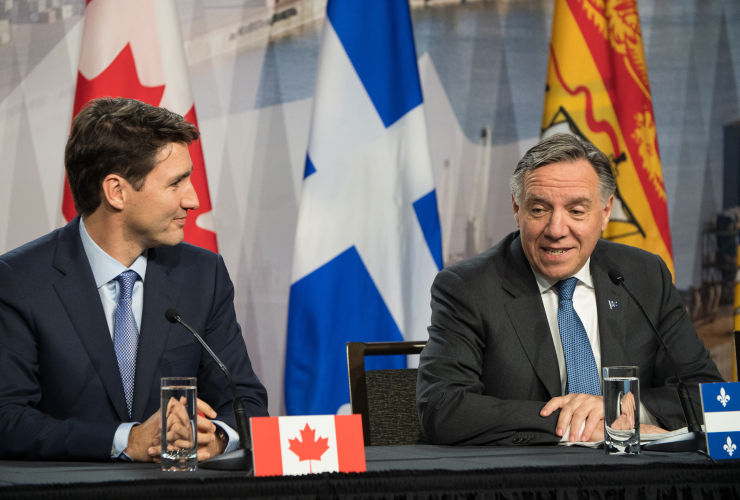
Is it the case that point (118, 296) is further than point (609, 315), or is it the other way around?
point (609, 315)

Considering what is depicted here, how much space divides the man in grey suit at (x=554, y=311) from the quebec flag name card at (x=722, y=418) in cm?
41

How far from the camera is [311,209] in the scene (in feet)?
9.78

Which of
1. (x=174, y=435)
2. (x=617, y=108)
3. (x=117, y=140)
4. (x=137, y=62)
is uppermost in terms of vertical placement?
(x=137, y=62)

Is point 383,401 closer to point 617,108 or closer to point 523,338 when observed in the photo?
point 523,338

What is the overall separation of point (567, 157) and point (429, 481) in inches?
45.5

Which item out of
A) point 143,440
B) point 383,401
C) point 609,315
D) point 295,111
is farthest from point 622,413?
point 295,111

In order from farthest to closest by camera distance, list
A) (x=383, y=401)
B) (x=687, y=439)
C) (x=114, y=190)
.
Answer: (x=383, y=401)
(x=114, y=190)
(x=687, y=439)

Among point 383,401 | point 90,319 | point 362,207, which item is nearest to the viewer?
point 90,319

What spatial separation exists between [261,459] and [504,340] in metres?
0.94

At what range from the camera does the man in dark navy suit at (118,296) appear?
167cm

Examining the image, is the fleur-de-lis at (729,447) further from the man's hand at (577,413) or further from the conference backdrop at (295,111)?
the conference backdrop at (295,111)

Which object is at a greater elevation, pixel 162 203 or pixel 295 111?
pixel 295 111

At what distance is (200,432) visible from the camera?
1.50 metres

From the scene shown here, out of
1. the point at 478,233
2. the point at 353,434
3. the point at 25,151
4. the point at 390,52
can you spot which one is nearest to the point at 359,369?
the point at 353,434
